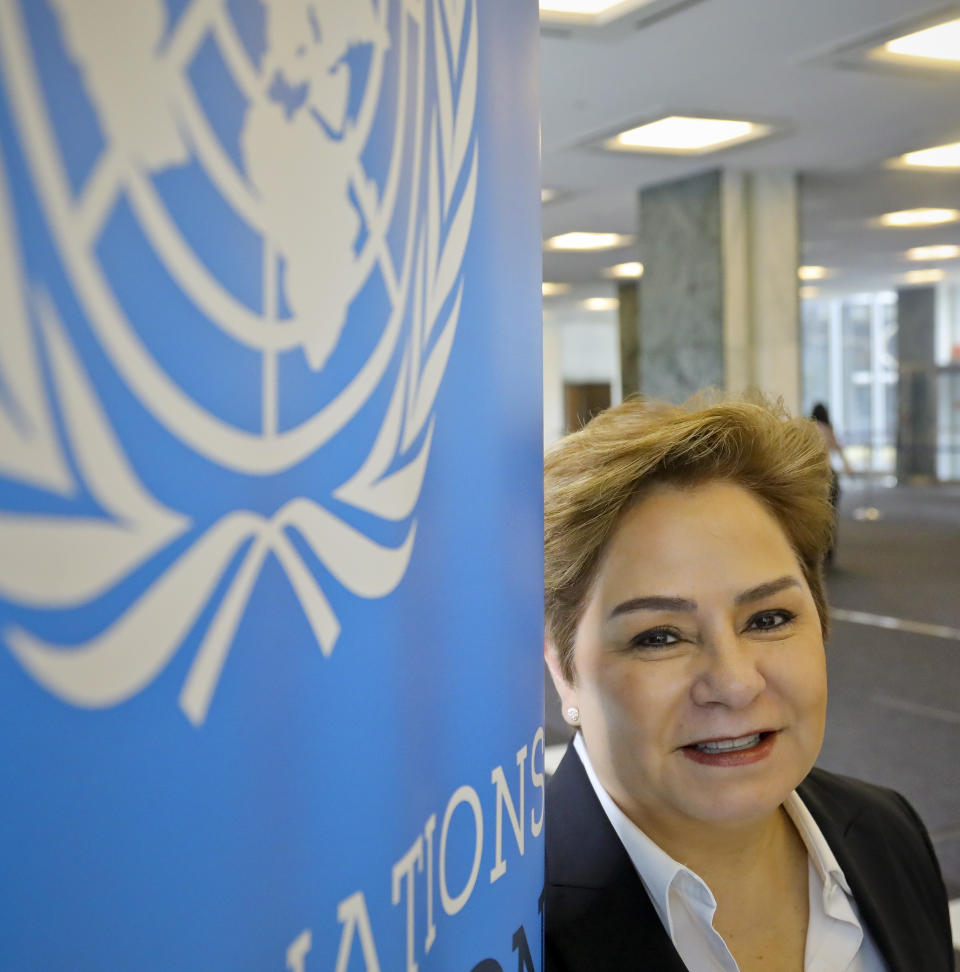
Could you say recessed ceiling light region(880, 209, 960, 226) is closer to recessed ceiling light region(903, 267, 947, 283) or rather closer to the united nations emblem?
recessed ceiling light region(903, 267, 947, 283)

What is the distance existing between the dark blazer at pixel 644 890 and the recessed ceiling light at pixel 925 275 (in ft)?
71.7

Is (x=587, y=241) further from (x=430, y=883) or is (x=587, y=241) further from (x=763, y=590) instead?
(x=430, y=883)

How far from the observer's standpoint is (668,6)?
6348 mm

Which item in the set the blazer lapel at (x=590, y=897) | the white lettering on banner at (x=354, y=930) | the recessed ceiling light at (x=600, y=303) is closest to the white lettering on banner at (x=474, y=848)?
the white lettering on banner at (x=354, y=930)

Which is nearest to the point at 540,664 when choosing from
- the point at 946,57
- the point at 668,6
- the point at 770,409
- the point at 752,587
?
the point at 752,587

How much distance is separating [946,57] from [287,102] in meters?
8.34

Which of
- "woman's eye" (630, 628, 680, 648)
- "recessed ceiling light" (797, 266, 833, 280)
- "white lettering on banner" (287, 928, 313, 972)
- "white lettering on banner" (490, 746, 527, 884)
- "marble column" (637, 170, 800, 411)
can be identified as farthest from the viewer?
"recessed ceiling light" (797, 266, 833, 280)

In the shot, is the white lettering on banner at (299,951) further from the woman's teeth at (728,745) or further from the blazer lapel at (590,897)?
the woman's teeth at (728,745)

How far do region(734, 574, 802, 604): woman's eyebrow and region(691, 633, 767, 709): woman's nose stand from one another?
2.1 inches

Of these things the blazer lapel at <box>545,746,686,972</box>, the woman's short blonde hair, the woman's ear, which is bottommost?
the blazer lapel at <box>545,746,686,972</box>

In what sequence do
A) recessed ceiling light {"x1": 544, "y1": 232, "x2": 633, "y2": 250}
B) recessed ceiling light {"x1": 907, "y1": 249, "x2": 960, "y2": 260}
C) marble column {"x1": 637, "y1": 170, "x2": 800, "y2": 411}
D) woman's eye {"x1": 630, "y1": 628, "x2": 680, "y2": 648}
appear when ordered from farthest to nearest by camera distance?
1. recessed ceiling light {"x1": 907, "y1": 249, "x2": 960, "y2": 260}
2. recessed ceiling light {"x1": 544, "y1": 232, "x2": 633, "y2": 250}
3. marble column {"x1": 637, "y1": 170, "x2": 800, "y2": 411}
4. woman's eye {"x1": 630, "y1": 628, "x2": 680, "y2": 648}

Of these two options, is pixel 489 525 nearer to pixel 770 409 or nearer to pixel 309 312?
pixel 309 312

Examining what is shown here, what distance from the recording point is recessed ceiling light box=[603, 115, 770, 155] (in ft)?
31.2

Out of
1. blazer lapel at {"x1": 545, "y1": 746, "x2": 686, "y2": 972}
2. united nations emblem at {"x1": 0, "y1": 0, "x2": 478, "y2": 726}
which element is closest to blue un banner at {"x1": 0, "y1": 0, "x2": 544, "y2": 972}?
united nations emblem at {"x1": 0, "y1": 0, "x2": 478, "y2": 726}
